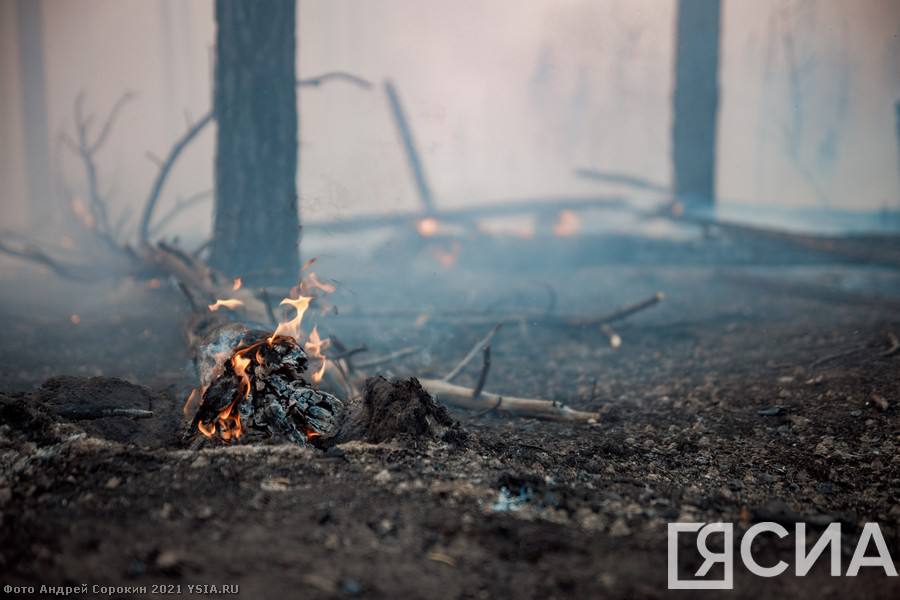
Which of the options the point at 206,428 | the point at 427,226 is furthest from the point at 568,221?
the point at 206,428

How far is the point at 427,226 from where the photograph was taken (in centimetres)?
1042

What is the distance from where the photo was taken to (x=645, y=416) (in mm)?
3953

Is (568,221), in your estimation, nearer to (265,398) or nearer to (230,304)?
(230,304)

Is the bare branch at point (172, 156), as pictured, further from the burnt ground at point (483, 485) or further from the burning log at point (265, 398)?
the burning log at point (265, 398)

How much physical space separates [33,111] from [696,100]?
15645mm

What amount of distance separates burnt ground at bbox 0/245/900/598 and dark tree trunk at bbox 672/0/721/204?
242 inches

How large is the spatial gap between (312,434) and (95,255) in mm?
8032

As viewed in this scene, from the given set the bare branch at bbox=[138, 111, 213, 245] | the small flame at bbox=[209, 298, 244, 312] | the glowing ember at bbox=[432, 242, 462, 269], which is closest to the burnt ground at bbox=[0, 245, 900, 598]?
the small flame at bbox=[209, 298, 244, 312]

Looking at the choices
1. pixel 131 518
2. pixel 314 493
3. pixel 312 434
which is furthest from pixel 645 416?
pixel 131 518

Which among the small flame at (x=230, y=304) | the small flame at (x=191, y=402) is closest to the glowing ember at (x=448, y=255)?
the small flame at (x=230, y=304)

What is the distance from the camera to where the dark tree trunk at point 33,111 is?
50.8ft

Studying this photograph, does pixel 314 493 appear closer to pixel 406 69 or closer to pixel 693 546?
pixel 693 546

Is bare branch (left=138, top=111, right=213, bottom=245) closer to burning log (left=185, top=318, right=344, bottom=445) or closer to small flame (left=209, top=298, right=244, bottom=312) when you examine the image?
small flame (left=209, top=298, right=244, bottom=312)

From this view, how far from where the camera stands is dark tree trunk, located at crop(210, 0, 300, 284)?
600 cm
